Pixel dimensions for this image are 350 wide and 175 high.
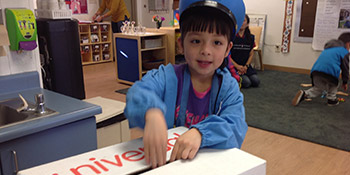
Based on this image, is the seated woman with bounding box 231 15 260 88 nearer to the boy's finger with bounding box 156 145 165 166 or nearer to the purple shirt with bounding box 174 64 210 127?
the purple shirt with bounding box 174 64 210 127

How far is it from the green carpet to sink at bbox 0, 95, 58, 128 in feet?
7.49

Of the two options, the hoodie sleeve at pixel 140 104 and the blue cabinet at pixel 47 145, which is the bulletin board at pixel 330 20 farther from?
the hoodie sleeve at pixel 140 104

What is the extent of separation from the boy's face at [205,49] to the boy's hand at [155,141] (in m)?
0.27

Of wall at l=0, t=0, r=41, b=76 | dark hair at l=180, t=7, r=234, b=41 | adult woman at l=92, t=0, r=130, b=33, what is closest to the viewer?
dark hair at l=180, t=7, r=234, b=41

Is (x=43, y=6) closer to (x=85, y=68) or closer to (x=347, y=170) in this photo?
(x=347, y=170)

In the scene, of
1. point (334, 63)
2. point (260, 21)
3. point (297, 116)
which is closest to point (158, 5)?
point (260, 21)

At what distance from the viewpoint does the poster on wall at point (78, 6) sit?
627 centimetres

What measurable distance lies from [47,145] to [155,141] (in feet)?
2.30

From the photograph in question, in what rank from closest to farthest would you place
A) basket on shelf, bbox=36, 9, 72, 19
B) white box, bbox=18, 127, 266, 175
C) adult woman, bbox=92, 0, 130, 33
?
white box, bbox=18, 127, 266, 175
basket on shelf, bbox=36, 9, 72, 19
adult woman, bbox=92, 0, 130, 33

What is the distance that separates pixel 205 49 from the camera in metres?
0.86

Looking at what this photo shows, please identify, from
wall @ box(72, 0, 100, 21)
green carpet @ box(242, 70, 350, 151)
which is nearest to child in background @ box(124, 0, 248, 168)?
green carpet @ box(242, 70, 350, 151)

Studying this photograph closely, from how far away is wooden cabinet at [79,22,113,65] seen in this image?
631 cm

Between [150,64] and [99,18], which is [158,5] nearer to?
[99,18]

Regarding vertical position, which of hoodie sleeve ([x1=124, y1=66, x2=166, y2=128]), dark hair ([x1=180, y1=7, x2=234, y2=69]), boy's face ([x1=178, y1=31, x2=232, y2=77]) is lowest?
hoodie sleeve ([x1=124, y1=66, x2=166, y2=128])
